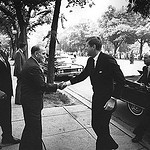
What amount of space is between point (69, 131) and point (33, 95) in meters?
1.72

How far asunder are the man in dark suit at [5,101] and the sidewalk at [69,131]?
17cm

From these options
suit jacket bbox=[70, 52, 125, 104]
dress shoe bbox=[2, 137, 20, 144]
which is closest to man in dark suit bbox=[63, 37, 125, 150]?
suit jacket bbox=[70, 52, 125, 104]

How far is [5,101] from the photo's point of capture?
3.33m

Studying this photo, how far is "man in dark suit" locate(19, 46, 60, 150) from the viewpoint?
2.66 meters

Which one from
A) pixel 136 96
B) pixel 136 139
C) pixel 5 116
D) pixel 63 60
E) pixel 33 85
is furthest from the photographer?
pixel 63 60

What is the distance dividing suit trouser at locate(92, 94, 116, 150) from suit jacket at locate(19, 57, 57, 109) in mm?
850

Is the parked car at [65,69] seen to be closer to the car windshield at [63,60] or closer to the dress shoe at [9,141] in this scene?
the car windshield at [63,60]

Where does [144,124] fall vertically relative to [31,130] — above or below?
below

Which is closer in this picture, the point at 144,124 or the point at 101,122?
the point at 101,122

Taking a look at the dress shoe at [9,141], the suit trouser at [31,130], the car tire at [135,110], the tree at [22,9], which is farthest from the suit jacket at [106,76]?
the tree at [22,9]

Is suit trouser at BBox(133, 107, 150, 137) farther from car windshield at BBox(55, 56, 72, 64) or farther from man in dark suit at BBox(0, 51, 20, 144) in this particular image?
car windshield at BBox(55, 56, 72, 64)

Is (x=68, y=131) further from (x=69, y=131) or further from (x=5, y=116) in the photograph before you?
(x=5, y=116)

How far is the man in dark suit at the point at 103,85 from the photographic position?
2.82 m

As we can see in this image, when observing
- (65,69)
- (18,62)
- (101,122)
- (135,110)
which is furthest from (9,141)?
(65,69)
